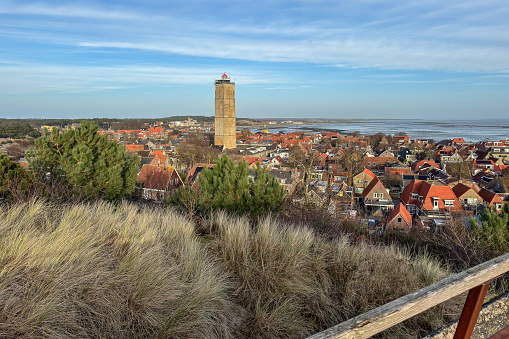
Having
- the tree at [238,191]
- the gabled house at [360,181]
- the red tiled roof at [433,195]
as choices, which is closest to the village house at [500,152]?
the gabled house at [360,181]

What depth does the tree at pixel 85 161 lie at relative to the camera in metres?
7.55

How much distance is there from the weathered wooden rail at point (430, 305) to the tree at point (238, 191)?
568cm

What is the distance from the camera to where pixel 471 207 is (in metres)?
22.2

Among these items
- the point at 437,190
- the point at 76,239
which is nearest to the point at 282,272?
Answer: the point at 76,239

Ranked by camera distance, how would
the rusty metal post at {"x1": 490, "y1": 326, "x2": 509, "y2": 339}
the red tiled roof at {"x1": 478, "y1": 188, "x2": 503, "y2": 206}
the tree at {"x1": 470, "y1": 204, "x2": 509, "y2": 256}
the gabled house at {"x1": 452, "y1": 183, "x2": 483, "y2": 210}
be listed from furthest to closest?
1. the gabled house at {"x1": 452, "y1": 183, "x2": 483, "y2": 210}
2. the red tiled roof at {"x1": 478, "y1": 188, "x2": 503, "y2": 206}
3. the tree at {"x1": 470, "y1": 204, "x2": 509, "y2": 256}
4. the rusty metal post at {"x1": 490, "y1": 326, "x2": 509, "y2": 339}

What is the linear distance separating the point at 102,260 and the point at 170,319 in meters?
0.82

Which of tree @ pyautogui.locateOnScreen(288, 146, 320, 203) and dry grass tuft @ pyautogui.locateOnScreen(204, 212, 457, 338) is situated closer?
dry grass tuft @ pyautogui.locateOnScreen(204, 212, 457, 338)

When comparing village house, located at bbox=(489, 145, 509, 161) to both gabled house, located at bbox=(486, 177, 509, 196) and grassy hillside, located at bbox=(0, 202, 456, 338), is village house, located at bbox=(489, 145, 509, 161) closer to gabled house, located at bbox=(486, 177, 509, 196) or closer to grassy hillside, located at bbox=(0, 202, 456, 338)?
gabled house, located at bbox=(486, 177, 509, 196)

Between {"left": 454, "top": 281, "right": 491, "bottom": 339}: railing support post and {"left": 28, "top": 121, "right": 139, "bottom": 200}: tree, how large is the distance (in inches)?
290

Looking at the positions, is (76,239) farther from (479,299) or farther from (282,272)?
(479,299)

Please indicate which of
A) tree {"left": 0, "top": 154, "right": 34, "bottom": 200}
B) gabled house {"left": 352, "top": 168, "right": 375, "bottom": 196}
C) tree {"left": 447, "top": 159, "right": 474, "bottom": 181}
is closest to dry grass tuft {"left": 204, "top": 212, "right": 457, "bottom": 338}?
tree {"left": 0, "top": 154, "right": 34, "bottom": 200}

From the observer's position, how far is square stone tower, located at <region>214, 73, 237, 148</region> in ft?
166

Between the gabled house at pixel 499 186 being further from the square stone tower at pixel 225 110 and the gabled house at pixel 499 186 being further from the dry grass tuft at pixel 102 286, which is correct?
the square stone tower at pixel 225 110

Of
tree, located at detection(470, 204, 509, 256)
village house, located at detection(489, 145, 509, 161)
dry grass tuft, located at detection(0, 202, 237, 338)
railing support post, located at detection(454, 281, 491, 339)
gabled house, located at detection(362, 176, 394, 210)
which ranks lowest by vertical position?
gabled house, located at detection(362, 176, 394, 210)
